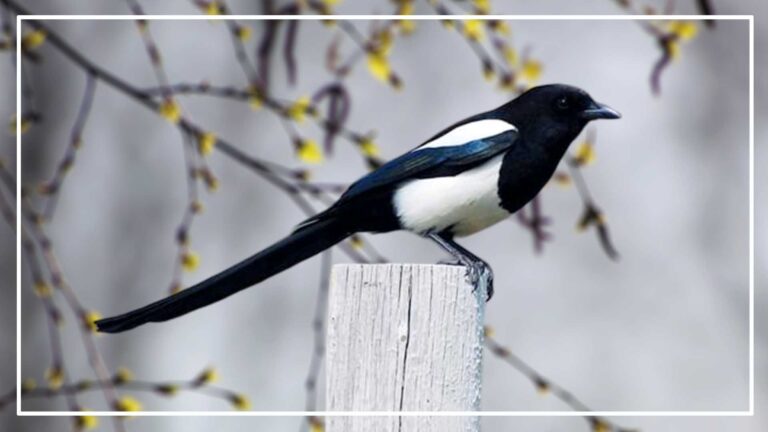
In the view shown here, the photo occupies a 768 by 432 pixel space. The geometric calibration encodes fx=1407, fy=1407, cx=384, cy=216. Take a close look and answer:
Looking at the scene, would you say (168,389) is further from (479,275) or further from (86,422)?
(479,275)

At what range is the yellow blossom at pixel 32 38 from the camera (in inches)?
57.4

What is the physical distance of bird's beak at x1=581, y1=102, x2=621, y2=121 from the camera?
5.03ft

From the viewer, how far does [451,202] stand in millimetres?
1468

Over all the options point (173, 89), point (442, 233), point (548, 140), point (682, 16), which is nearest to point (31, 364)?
point (173, 89)

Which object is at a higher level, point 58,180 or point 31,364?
point 58,180

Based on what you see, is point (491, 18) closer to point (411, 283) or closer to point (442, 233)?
point (442, 233)

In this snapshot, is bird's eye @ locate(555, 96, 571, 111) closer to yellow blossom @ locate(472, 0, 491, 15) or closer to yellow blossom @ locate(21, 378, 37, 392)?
yellow blossom @ locate(472, 0, 491, 15)

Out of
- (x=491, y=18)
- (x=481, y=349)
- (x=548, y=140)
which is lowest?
(x=481, y=349)

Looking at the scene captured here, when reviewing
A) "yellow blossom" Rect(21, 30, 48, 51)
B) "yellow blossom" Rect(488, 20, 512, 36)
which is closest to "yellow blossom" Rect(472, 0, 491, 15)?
"yellow blossom" Rect(488, 20, 512, 36)

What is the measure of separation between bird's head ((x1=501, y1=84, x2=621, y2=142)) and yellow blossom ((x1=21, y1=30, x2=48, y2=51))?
501mm

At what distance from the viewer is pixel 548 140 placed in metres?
1.52

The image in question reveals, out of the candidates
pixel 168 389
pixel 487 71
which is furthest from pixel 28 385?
pixel 487 71

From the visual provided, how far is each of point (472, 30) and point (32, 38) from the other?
46 centimetres

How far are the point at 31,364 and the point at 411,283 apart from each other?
0.73m
